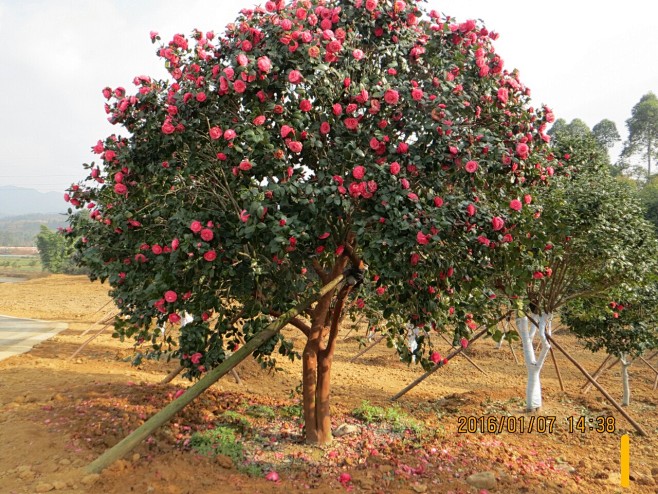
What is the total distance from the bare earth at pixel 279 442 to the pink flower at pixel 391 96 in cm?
466

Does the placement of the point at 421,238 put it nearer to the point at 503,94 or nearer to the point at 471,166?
the point at 471,166

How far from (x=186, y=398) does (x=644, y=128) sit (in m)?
74.8

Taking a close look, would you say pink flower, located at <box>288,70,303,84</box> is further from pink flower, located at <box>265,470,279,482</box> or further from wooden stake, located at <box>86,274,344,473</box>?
pink flower, located at <box>265,470,279,482</box>

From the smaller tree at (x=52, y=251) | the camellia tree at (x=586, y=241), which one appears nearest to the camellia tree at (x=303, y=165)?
the camellia tree at (x=586, y=241)

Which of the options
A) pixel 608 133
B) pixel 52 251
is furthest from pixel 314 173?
pixel 608 133

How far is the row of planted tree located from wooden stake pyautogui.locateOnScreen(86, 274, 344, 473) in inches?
5.9

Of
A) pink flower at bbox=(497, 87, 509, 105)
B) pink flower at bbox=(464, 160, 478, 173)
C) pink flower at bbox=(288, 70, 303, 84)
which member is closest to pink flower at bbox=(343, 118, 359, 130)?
pink flower at bbox=(288, 70, 303, 84)

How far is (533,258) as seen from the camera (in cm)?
557

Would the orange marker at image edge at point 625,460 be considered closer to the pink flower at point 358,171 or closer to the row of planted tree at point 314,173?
the row of planted tree at point 314,173

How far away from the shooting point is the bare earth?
17.9 ft

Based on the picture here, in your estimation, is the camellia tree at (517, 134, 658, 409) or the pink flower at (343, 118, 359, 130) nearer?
the pink flower at (343, 118, 359, 130)

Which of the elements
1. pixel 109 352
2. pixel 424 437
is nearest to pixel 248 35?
pixel 424 437

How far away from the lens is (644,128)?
62.7 metres

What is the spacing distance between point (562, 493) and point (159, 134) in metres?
6.94
